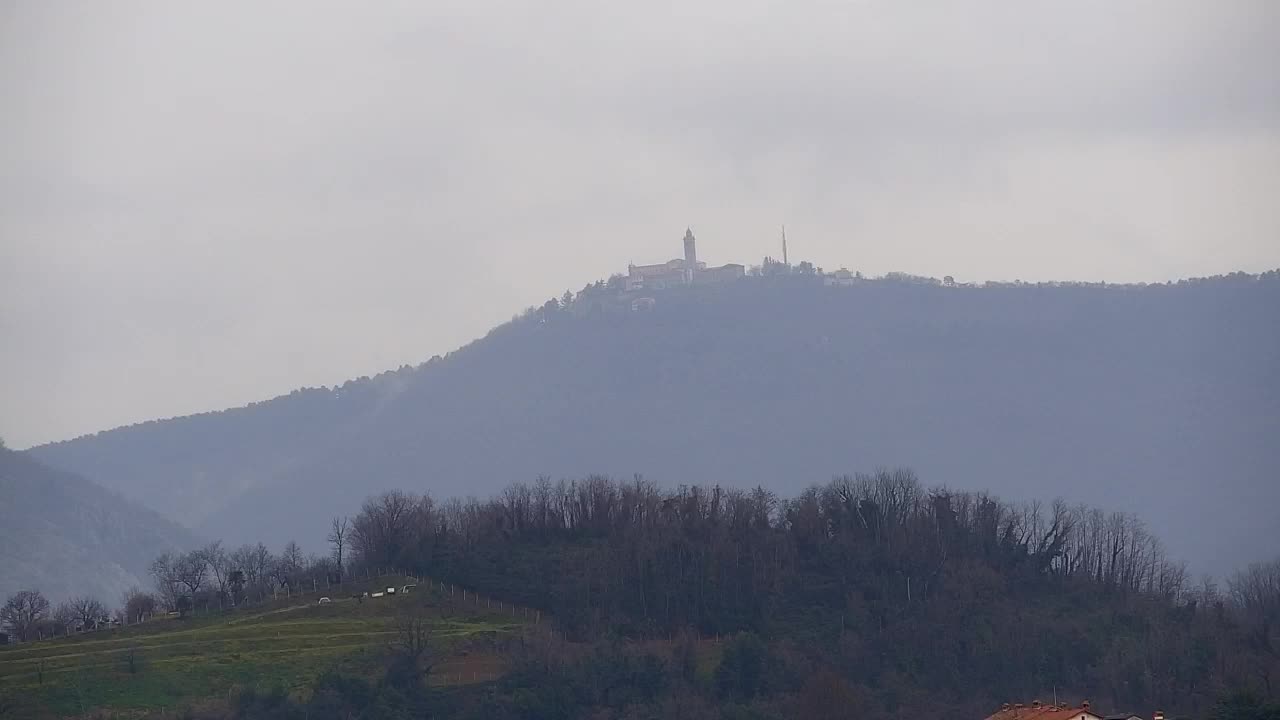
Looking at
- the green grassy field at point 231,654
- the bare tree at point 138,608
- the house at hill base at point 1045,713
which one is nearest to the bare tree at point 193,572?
the bare tree at point 138,608

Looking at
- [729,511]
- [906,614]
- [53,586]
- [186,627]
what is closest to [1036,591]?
[906,614]

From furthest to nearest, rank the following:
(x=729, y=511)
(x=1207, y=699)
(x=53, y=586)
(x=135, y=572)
A: (x=135, y=572) < (x=53, y=586) < (x=729, y=511) < (x=1207, y=699)

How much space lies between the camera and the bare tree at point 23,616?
88562 millimetres

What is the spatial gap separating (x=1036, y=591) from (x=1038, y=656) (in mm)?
10440

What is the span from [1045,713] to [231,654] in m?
34.6

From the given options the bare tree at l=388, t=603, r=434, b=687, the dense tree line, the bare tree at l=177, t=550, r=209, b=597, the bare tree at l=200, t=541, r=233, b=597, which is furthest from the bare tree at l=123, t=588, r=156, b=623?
the bare tree at l=388, t=603, r=434, b=687

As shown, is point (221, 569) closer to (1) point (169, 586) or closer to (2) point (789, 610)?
(1) point (169, 586)

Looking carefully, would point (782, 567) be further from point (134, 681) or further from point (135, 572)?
point (135, 572)

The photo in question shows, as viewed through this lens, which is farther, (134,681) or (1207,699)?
(134,681)

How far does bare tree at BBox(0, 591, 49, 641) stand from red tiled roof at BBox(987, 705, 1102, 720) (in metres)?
45.7

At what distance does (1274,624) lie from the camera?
290 ft

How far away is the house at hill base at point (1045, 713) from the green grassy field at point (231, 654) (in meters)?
21.9

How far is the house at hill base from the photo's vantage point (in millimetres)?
63156

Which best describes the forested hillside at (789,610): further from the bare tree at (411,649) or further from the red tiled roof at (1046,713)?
the red tiled roof at (1046,713)
